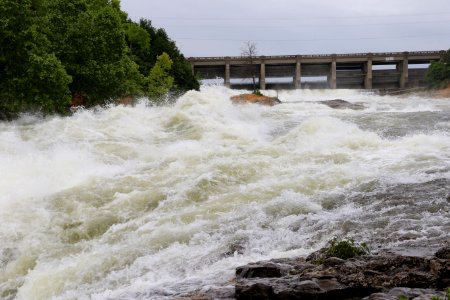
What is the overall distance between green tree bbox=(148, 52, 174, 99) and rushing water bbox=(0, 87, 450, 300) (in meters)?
17.5

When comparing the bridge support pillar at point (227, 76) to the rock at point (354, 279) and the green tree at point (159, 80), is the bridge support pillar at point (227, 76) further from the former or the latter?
the rock at point (354, 279)

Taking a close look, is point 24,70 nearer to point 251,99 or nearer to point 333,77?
point 251,99

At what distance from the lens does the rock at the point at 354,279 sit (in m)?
5.12

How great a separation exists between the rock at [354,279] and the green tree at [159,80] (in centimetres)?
2994

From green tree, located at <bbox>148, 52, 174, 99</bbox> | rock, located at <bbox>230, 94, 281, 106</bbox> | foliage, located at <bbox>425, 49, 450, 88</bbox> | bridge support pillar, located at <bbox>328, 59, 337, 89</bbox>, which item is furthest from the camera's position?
bridge support pillar, located at <bbox>328, 59, 337, 89</bbox>

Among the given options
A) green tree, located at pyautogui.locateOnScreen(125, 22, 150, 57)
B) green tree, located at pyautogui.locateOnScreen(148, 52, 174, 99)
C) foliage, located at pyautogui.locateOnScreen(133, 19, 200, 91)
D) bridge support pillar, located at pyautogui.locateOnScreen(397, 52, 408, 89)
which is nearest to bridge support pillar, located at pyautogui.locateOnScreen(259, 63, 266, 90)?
bridge support pillar, located at pyautogui.locateOnScreen(397, 52, 408, 89)

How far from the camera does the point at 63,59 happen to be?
2648 centimetres

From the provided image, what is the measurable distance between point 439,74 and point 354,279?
5376 centimetres

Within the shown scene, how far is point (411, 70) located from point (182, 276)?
64789 mm

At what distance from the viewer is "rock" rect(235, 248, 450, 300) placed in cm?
512

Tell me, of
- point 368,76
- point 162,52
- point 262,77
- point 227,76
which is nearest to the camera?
point 162,52

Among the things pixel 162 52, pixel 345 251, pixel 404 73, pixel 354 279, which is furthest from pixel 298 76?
pixel 354 279

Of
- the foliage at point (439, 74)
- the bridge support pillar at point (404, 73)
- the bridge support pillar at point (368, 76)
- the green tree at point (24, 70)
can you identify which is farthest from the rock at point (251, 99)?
the bridge support pillar at point (404, 73)

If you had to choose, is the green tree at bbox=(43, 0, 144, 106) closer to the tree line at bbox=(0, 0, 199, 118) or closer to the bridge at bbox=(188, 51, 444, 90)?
the tree line at bbox=(0, 0, 199, 118)
